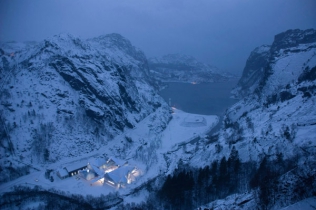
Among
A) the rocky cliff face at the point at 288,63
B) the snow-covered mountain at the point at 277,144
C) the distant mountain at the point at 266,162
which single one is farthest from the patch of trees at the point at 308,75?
the rocky cliff face at the point at 288,63

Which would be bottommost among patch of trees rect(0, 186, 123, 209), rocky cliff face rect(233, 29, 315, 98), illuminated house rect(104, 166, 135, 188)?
patch of trees rect(0, 186, 123, 209)

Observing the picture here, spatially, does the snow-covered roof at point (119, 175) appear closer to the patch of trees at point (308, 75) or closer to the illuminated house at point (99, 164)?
the illuminated house at point (99, 164)

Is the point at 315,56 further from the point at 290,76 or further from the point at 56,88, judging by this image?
the point at 56,88

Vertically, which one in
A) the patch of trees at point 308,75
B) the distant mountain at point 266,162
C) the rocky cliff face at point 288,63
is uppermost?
the rocky cliff face at point 288,63

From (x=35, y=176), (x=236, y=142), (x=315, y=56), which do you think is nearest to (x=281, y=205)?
(x=236, y=142)

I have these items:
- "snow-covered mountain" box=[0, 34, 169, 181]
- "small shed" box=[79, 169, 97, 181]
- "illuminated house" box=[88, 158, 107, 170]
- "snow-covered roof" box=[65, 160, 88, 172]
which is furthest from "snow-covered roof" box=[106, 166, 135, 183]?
"snow-covered mountain" box=[0, 34, 169, 181]

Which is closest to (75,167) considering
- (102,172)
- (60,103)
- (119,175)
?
(102,172)

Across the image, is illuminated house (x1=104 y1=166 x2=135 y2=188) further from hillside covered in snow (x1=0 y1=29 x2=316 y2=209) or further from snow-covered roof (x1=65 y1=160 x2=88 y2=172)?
snow-covered roof (x1=65 y1=160 x2=88 y2=172)
